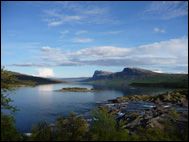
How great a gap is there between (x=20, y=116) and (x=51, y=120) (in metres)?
11.2

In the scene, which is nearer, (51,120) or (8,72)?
(8,72)

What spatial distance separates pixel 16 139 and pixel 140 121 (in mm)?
37098

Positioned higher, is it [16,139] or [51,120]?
[16,139]

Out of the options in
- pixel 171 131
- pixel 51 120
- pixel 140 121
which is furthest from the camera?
pixel 51 120

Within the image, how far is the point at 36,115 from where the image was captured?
86.2m

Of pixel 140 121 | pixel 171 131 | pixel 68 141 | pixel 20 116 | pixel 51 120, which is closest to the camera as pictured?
pixel 68 141

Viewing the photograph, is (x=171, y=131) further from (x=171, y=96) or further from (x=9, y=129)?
(x=171, y=96)

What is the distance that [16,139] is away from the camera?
24.1 meters

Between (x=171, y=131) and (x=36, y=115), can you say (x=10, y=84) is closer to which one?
(x=171, y=131)

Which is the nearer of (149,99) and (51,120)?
(51,120)

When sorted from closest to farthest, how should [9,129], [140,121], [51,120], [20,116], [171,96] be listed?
[9,129]
[140,121]
[51,120]
[20,116]
[171,96]

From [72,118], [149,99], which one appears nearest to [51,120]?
[72,118]

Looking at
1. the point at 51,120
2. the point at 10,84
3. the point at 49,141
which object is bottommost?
the point at 51,120

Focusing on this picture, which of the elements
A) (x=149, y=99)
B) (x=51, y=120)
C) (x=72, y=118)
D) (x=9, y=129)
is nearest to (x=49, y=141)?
(x=9, y=129)
